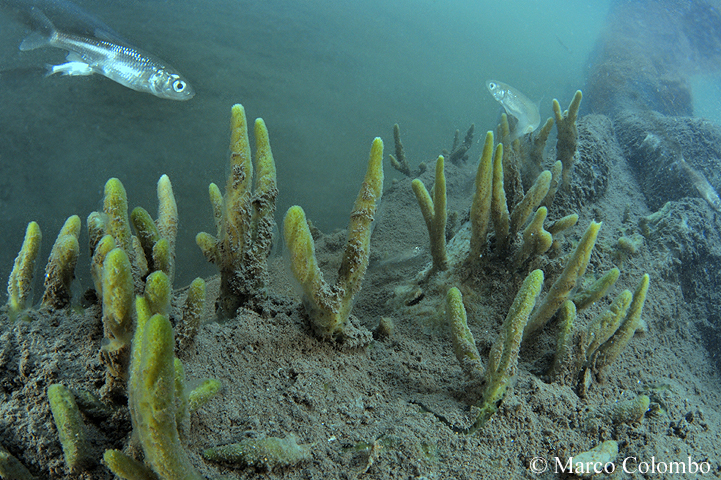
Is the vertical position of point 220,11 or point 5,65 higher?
point 220,11

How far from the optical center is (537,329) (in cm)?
202

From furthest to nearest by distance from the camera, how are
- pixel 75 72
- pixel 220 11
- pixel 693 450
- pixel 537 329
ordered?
pixel 220 11, pixel 75 72, pixel 537 329, pixel 693 450

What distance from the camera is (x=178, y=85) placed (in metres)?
3.87

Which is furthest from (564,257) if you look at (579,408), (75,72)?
(75,72)

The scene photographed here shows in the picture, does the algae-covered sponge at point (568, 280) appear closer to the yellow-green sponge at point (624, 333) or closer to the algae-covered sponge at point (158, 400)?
the yellow-green sponge at point (624, 333)

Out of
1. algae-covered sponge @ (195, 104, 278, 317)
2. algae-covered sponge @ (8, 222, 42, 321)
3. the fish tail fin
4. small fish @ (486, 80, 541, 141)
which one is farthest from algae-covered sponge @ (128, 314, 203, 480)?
the fish tail fin

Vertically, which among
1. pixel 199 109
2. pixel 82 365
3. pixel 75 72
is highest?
pixel 75 72

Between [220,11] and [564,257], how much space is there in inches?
347

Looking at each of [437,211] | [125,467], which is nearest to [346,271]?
[437,211]

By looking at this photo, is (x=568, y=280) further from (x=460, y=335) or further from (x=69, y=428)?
(x=69, y=428)

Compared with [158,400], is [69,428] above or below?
below

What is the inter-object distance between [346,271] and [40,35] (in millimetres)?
4970

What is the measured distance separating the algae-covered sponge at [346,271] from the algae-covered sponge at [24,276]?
1.33 meters

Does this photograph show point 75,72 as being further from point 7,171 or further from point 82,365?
point 82,365
